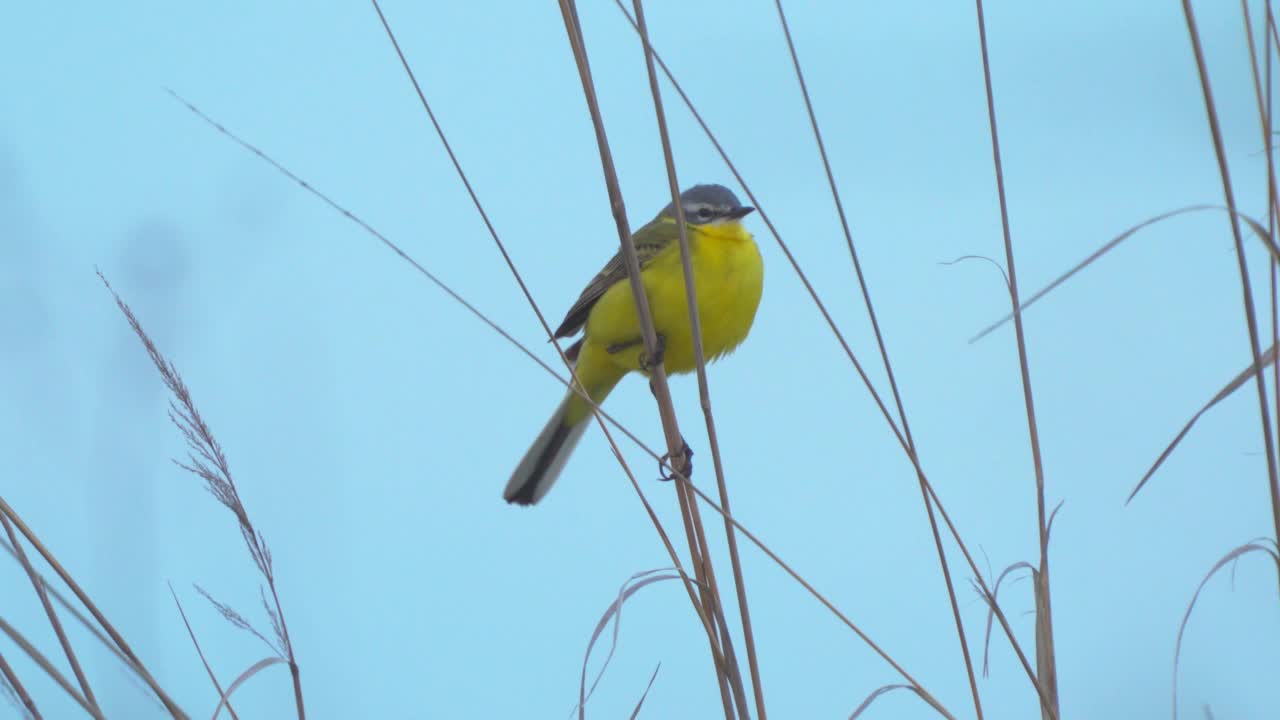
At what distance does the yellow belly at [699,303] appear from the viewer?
9.70ft

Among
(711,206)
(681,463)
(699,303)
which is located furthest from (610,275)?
(681,463)

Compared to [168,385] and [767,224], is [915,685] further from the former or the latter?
[168,385]

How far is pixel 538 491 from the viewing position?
313 centimetres

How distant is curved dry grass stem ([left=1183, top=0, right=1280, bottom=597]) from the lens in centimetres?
122

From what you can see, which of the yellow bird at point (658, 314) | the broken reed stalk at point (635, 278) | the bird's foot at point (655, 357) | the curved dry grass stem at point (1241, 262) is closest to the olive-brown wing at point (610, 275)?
the yellow bird at point (658, 314)

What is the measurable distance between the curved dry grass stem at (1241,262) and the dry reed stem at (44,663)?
4.55 feet

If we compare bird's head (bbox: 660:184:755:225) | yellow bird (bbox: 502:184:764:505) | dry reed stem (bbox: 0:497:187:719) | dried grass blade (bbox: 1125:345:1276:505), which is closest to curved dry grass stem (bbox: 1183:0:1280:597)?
dried grass blade (bbox: 1125:345:1276:505)

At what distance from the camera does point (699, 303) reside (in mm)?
2926

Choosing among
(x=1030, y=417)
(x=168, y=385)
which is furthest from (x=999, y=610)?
(x=168, y=385)

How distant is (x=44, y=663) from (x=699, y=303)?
1.97 m

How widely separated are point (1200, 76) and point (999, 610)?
755 millimetres

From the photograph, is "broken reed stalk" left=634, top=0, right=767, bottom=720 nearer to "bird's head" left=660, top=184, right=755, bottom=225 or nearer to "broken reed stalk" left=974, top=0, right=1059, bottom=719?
"broken reed stalk" left=974, top=0, right=1059, bottom=719

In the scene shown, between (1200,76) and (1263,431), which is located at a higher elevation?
(1200,76)

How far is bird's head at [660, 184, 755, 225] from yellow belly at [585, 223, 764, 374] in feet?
0.25
